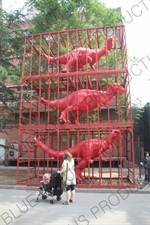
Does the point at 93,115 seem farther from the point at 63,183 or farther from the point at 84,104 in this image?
the point at 63,183

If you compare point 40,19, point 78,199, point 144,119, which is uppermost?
point 40,19

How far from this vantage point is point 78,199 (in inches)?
302

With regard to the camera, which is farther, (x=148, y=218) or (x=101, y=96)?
(x=101, y=96)

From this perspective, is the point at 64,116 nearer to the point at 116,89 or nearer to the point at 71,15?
the point at 116,89

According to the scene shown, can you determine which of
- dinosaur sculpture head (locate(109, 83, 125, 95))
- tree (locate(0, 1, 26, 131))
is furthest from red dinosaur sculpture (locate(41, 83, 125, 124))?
tree (locate(0, 1, 26, 131))

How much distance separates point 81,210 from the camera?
6.30 meters

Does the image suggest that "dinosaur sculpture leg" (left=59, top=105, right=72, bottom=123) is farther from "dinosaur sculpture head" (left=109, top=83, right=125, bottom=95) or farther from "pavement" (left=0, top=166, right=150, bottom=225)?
"pavement" (left=0, top=166, right=150, bottom=225)

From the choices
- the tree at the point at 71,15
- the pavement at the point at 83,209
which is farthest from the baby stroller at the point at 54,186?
the tree at the point at 71,15

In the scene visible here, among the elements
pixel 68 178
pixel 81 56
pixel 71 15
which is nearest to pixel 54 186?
pixel 68 178

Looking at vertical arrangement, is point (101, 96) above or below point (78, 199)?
above

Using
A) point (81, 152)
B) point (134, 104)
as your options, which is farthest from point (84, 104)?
point (134, 104)

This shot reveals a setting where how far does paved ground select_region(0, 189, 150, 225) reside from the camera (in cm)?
541

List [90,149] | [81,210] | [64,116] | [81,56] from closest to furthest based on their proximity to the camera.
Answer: [81,210]
[90,149]
[64,116]
[81,56]

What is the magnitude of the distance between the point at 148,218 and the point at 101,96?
6123mm
